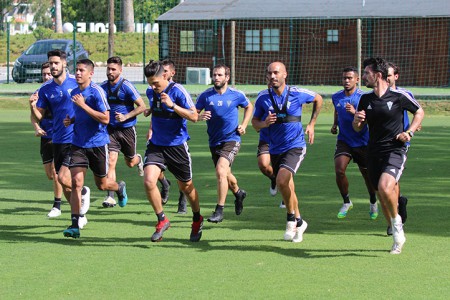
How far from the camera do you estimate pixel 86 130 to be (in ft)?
38.3

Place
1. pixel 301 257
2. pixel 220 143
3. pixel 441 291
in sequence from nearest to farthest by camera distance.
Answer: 1. pixel 441 291
2. pixel 301 257
3. pixel 220 143

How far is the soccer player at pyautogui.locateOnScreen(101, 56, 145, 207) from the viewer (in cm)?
1362

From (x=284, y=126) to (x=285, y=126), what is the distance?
0.01 meters

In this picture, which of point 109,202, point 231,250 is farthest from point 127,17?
point 231,250

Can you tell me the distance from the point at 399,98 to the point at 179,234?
298cm

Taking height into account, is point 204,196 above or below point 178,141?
below

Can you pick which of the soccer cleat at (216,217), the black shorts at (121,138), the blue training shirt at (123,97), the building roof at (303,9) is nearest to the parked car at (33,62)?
the building roof at (303,9)

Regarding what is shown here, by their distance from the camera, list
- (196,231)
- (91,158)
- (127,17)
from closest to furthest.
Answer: (196,231) < (91,158) < (127,17)

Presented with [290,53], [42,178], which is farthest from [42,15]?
[42,178]

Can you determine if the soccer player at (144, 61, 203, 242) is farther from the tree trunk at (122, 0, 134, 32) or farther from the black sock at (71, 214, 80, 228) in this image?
the tree trunk at (122, 0, 134, 32)

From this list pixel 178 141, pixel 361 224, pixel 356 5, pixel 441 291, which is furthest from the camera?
pixel 356 5

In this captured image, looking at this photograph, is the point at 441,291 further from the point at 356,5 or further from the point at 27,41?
the point at 27,41

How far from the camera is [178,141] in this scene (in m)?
11.3

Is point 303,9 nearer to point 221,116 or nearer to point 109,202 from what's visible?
point 109,202
